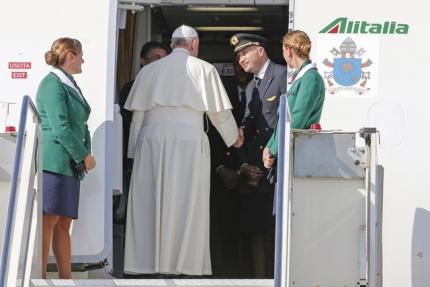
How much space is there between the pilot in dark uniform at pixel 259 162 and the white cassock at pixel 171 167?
41 centimetres

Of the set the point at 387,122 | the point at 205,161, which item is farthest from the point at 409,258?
the point at 205,161

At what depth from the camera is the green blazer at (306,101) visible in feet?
24.1

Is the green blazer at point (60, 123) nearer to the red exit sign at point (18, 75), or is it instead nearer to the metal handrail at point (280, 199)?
the red exit sign at point (18, 75)

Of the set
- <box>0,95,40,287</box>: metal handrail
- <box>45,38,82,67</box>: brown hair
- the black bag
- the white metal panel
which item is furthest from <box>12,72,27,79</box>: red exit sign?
the white metal panel

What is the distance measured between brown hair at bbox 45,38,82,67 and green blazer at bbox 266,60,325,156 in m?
1.42

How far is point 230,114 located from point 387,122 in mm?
1072

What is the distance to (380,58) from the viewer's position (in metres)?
8.20

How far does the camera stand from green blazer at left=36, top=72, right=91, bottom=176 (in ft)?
24.3

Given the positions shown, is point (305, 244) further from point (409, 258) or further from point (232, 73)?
point (232, 73)

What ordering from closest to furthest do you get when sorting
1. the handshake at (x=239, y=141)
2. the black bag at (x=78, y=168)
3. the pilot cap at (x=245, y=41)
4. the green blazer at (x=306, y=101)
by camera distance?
the green blazer at (x=306, y=101), the black bag at (x=78, y=168), the handshake at (x=239, y=141), the pilot cap at (x=245, y=41)

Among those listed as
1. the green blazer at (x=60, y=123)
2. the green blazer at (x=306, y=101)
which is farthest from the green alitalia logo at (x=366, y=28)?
the green blazer at (x=60, y=123)

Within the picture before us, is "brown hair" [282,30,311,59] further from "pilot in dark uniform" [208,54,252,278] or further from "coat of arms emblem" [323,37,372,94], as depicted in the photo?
"pilot in dark uniform" [208,54,252,278]

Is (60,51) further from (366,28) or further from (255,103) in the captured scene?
(366,28)

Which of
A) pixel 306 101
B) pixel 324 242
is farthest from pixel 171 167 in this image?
pixel 324 242
